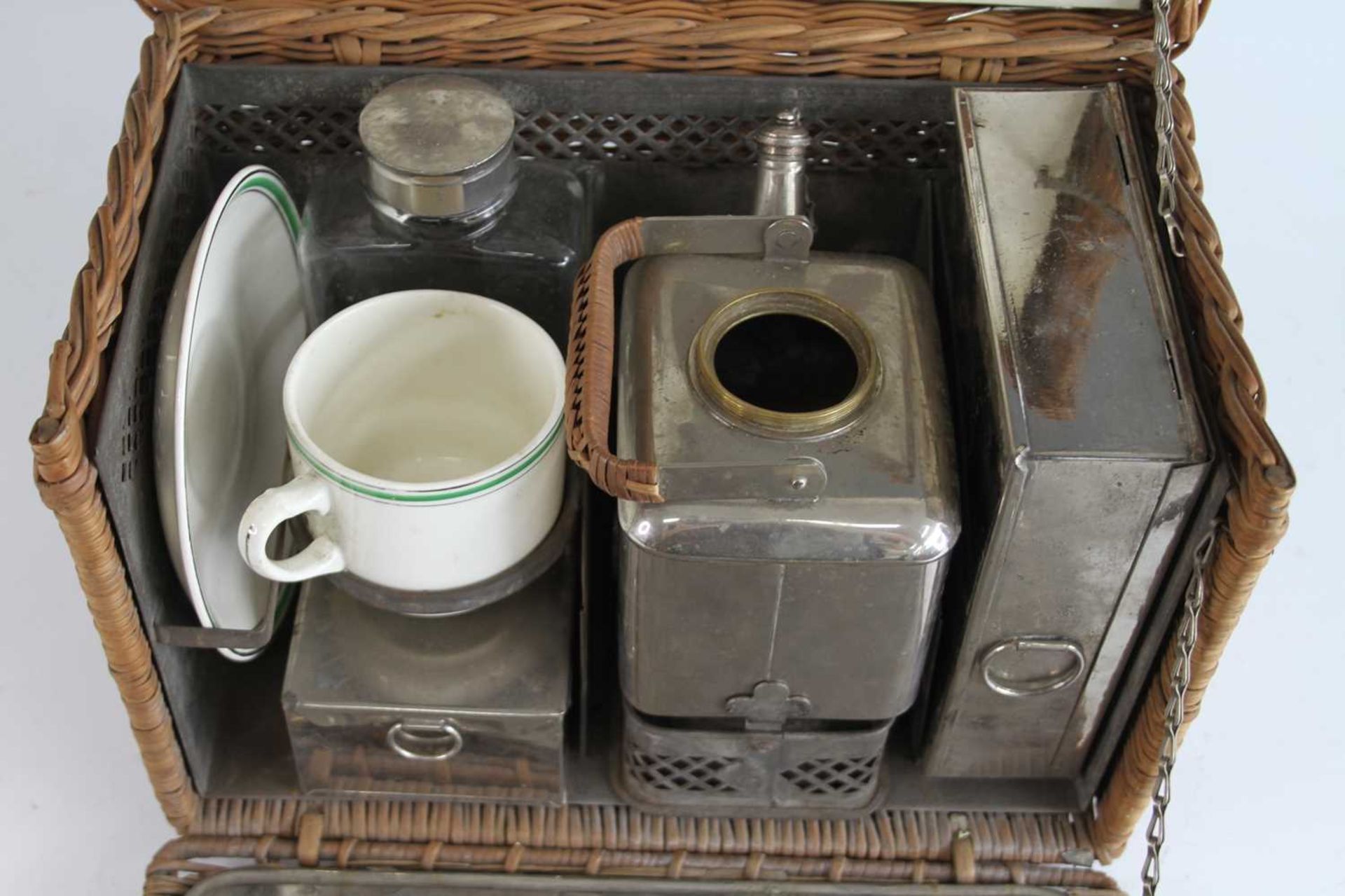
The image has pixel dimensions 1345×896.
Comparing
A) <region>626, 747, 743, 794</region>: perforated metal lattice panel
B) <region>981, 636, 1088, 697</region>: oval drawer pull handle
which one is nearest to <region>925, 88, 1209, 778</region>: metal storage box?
<region>981, 636, 1088, 697</region>: oval drawer pull handle

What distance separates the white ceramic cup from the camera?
31.1 inches

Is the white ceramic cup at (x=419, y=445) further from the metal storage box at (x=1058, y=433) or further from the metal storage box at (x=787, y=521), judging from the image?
the metal storage box at (x=1058, y=433)

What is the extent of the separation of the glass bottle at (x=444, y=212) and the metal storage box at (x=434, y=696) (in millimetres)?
165

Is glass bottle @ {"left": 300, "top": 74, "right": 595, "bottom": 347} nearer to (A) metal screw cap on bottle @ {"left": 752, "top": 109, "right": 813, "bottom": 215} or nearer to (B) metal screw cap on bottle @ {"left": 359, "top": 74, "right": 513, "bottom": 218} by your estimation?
(B) metal screw cap on bottle @ {"left": 359, "top": 74, "right": 513, "bottom": 218}

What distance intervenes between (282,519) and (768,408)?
25cm

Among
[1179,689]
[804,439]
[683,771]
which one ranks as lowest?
[683,771]

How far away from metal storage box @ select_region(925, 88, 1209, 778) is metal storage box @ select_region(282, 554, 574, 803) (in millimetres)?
219

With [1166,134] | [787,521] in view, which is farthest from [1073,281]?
[787,521]

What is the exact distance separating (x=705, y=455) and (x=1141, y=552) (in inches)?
8.4

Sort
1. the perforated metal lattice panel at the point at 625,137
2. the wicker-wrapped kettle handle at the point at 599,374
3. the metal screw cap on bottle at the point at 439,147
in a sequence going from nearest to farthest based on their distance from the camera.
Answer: the wicker-wrapped kettle handle at the point at 599,374, the metal screw cap on bottle at the point at 439,147, the perforated metal lattice panel at the point at 625,137

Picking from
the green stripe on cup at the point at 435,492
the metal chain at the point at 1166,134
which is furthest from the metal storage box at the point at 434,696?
the metal chain at the point at 1166,134

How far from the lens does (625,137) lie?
0.97 meters

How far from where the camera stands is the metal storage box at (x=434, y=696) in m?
0.85

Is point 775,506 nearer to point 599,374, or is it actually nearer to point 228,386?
point 599,374
